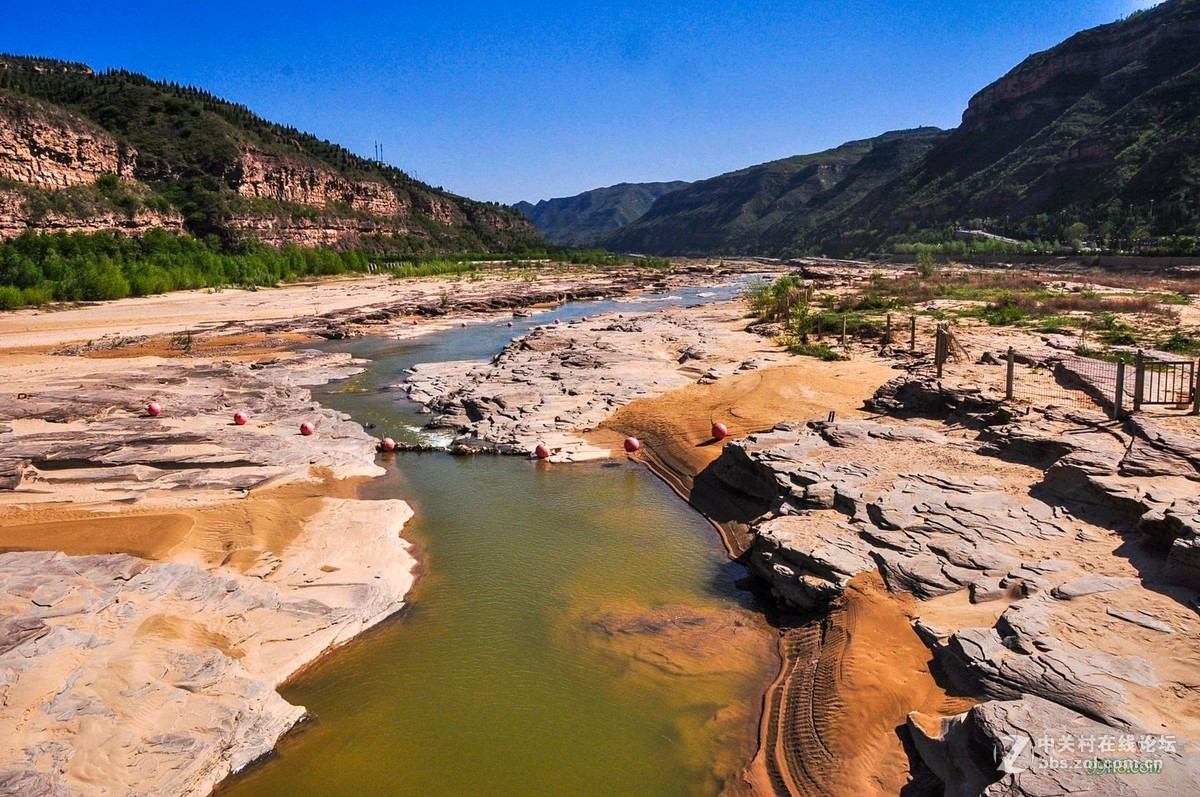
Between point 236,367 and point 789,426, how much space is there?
72.7ft

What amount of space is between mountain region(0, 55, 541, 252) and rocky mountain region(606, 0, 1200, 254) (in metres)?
75.4

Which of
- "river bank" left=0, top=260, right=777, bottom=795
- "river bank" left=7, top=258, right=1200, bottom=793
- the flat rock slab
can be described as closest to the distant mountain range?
"river bank" left=7, top=258, right=1200, bottom=793

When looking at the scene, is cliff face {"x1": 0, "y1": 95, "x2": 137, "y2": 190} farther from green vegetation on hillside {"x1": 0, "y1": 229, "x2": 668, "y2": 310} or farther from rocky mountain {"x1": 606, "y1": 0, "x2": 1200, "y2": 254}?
rocky mountain {"x1": 606, "y1": 0, "x2": 1200, "y2": 254}

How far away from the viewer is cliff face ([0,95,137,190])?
195 ft

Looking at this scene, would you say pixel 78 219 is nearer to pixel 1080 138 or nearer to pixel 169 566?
pixel 169 566

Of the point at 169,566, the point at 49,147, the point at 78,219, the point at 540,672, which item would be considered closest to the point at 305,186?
the point at 49,147

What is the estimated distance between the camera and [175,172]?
79438mm

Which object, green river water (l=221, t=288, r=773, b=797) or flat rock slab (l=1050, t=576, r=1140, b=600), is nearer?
green river water (l=221, t=288, r=773, b=797)

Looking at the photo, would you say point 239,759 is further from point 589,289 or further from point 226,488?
point 589,289

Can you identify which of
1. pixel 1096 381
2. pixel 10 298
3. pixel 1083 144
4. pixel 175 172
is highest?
pixel 175 172

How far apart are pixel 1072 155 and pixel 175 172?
100900 mm

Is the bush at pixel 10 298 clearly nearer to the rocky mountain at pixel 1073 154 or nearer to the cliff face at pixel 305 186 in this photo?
the cliff face at pixel 305 186

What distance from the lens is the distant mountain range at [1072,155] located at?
6794 centimetres

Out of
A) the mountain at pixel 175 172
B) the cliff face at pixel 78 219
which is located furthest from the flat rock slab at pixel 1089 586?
the mountain at pixel 175 172
